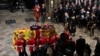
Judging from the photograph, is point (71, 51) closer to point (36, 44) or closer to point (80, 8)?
point (36, 44)

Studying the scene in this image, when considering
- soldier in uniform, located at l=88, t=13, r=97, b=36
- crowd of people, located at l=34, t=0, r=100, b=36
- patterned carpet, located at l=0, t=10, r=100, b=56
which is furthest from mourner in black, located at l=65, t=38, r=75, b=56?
soldier in uniform, located at l=88, t=13, r=97, b=36

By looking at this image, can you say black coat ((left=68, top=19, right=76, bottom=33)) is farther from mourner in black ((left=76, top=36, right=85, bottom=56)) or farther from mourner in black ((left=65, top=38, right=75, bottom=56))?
mourner in black ((left=65, top=38, right=75, bottom=56))

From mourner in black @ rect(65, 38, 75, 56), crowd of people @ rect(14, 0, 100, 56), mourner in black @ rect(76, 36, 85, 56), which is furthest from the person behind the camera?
mourner in black @ rect(76, 36, 85, 56)

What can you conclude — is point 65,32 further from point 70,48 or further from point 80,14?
point 80,14

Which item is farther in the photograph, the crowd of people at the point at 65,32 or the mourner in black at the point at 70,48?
the crowd of people at the point at 65,32

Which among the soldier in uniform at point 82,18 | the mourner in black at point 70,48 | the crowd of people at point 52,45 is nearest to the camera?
the mourner in black at point 70,48

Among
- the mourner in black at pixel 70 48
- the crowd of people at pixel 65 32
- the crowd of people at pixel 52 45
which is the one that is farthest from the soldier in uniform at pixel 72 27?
the mourner in black at pixel 70 48

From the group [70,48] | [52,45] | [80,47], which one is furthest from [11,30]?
[70,48]

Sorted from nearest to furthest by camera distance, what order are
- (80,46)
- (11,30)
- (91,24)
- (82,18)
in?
(80,46)
(91,24)
(82,18)
(11,30)

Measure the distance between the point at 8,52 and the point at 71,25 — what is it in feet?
13.6

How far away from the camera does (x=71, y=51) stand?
11945 millimetres

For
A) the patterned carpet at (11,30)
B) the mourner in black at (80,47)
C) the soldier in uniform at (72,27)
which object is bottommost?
the patterned carpet at (11,30)

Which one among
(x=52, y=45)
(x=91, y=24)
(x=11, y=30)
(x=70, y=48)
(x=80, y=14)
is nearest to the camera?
(x=70, y=48)

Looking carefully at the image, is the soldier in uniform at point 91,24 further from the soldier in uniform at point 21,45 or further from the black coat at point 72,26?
the soldier in uniform at point 21,45
